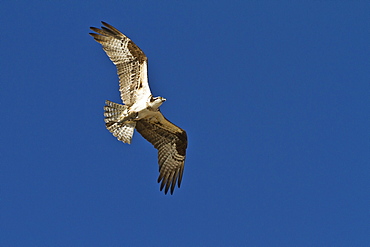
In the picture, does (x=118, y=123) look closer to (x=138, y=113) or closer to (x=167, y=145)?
(x=138, y=113)

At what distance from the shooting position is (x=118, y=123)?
1296 centimetres

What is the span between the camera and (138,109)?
12.5 meters

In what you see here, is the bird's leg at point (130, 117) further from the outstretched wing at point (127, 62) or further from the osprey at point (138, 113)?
the outstretched wing at point (127, 62)

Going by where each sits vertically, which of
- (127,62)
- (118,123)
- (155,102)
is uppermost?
(127,62)

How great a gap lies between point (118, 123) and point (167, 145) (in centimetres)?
154

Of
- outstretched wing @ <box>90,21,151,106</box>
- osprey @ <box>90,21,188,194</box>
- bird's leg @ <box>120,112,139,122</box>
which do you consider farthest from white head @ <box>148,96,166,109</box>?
bird's leg @ <box>120,112,139,122</box>

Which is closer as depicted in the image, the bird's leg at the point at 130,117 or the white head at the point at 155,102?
the white head at the point at 155,102

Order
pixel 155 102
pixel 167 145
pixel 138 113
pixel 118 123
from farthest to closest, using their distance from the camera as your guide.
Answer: pixel 167 145, pixel 118 123, pixel 138 113, pixel 155 102

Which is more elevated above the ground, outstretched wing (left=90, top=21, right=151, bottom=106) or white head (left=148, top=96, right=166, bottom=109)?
outstretched wing (left=90, top=21, right=151, bottom=106)

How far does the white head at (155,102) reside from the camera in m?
12.1

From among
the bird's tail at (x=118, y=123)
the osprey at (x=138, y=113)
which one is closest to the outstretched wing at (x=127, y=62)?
the osprey at (x=138, y=113)

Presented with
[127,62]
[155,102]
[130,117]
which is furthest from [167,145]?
[127,62]

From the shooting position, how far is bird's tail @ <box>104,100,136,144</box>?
42.2ft

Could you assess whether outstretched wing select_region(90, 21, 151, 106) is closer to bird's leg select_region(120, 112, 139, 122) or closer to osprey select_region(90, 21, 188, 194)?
osprey select_region(90, 21, 188, 194)
